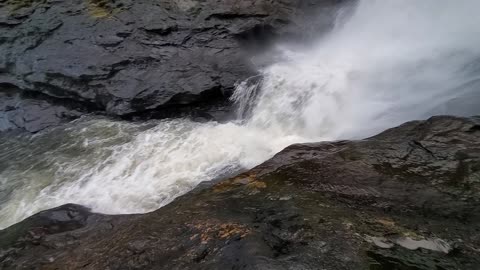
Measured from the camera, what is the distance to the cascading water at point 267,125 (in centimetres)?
608

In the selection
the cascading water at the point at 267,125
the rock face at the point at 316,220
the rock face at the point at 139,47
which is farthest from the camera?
the rock face at the point at 139,47

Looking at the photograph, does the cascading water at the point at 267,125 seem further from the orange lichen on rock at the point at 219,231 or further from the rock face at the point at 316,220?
the orange lichen on rock at the point at 219,231

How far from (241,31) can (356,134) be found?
4220 millimetres

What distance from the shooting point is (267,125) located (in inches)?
283

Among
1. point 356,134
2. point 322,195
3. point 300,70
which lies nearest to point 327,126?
point 356,134

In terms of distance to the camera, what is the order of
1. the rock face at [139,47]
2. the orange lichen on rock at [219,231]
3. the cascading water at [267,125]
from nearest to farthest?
1. the orange lichen on rock at [219,231]
2. the cascading water at [267,125]
3. the rock face at [139,47]

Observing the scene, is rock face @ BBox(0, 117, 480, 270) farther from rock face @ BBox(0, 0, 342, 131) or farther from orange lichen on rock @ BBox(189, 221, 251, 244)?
rock face @ BBox(0, 0, 342, 131)

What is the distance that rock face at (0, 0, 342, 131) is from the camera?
8.26m

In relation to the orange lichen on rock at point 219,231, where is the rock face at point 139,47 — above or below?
above

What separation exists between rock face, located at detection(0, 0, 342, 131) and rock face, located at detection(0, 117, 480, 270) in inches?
142

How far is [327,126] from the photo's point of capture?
673cm

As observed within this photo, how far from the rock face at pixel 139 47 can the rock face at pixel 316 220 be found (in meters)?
3.60

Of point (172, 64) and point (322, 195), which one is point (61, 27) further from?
point (322, 195)

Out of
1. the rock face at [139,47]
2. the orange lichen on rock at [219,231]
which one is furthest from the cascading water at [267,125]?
the orange lichen on rock at [219,231]
